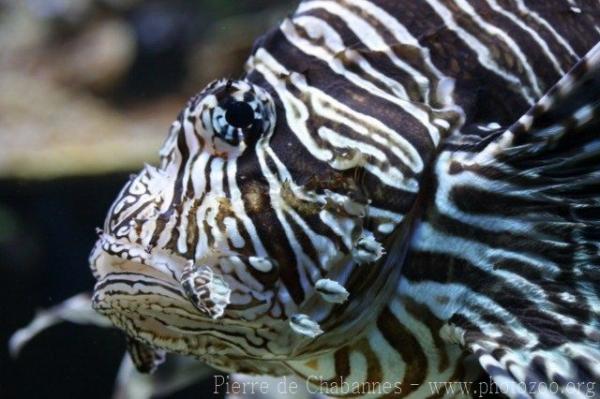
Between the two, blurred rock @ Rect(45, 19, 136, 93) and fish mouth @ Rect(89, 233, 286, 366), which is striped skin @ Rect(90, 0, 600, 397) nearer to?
fish mouth @ Rect(89, 233, 286, 366)

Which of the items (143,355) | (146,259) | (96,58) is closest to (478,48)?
(146,259)

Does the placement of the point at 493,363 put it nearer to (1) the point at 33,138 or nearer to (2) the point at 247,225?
(2) the point at 247,225

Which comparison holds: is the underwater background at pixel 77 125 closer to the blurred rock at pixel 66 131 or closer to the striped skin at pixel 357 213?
the blurred rock at pixel 66 131

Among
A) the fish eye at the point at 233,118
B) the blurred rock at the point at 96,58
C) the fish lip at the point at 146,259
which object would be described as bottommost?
the fish lip at the point at 146,259

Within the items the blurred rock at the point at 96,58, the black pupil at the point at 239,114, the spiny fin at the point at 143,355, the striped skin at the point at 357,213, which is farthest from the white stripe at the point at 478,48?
the blurred rock at the point at 96,58

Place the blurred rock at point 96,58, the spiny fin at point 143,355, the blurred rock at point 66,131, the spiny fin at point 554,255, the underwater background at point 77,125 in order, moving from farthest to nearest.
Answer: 1. the blurred rock at point 96,58
2. the blurred rock at point 66,131
3. the underwater background at point 77,125
4. the spiny fin at point 143,355
5. the spiny fin at point 554,255

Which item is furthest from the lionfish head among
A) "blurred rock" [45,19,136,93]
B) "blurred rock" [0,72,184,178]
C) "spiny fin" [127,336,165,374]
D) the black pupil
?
"blurred rock" [45,19,136,93]

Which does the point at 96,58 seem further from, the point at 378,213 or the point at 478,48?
the point at 378,213
